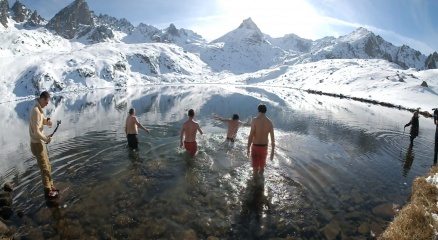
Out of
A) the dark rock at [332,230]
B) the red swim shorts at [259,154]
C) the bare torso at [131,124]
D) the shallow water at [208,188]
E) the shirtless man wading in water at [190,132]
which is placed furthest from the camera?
the bare torso at [131,124]

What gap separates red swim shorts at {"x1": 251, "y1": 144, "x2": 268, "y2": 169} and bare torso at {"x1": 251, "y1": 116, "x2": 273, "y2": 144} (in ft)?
0.97

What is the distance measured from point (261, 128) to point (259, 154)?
1.26 metres

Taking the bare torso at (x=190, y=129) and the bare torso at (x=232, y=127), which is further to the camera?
the bare torso at (x=232, y=127)

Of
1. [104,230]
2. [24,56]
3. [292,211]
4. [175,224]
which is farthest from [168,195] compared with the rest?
[24,56]

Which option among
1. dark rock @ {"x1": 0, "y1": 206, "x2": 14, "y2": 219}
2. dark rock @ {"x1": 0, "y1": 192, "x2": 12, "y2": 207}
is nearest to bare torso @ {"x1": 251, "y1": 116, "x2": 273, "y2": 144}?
dark rock @ {"x1": 0, "y1": 206, "x2": 14, "y2": 219}

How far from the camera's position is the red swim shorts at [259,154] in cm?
1551

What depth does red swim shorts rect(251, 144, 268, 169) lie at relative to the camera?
15.5 metres

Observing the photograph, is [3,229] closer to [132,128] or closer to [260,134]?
[260,134]

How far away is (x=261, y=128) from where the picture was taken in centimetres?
1524

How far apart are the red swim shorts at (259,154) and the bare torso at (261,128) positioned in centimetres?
30

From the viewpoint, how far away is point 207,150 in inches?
877

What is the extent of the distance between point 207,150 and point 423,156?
15.1m

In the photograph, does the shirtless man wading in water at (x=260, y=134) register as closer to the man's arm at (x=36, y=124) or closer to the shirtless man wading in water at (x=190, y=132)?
the shirtless man wading in water at (x=190, y=132)

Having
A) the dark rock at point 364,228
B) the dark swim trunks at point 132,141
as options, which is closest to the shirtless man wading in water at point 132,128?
the dark swim trunks at point 132,141
